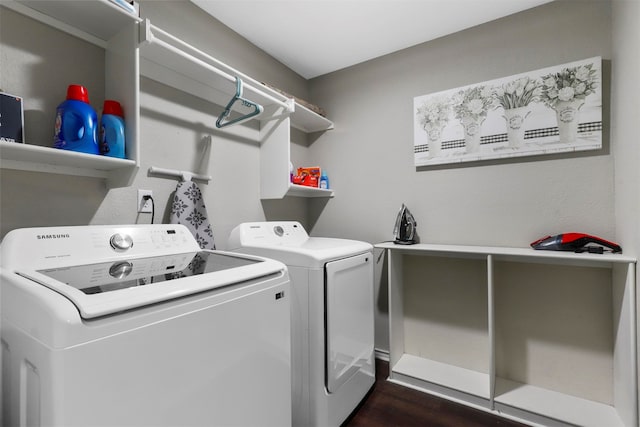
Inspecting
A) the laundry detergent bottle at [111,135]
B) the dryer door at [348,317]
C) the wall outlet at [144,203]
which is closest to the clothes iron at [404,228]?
the dryer door at [348,317]

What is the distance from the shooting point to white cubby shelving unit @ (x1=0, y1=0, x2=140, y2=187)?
110cm

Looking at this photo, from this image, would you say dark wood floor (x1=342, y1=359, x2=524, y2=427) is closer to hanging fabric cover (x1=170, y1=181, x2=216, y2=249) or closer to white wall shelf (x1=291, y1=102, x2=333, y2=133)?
hanging fabric cover (x1=170, y1=181, x2=216, y2=249)

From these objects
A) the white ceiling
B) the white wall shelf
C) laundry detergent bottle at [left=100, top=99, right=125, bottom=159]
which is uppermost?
the white ceiling

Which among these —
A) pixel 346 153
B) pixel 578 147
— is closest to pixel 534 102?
pixel 578 147

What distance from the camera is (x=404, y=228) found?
6.85 ft

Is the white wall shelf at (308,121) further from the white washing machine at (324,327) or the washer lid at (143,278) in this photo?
the washer lid at (143,278)

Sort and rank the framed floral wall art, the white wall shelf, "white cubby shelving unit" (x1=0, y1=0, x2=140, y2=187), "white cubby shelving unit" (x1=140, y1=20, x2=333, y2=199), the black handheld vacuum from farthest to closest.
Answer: the white wall shelf < the framed floral wall art < the black handheld vacuum < "white cubby shelving unit" (x1=140, y1=20, x2=333, y2=199) < "white cubby shelving unit" (x1=0, y1=0, x2=140, y2=187)

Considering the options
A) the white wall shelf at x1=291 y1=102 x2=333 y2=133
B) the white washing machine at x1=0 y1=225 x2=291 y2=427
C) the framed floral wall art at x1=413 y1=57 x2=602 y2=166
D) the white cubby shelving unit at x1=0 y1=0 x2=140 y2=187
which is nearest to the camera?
the white washing machine at x1=0 y1=225 x2=291 y2=427

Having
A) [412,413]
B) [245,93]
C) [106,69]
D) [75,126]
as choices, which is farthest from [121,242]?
[412,413]

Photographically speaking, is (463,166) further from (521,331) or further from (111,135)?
(111,135)

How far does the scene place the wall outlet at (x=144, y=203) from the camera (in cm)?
149

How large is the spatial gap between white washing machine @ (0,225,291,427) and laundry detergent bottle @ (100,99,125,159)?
32 centimetres

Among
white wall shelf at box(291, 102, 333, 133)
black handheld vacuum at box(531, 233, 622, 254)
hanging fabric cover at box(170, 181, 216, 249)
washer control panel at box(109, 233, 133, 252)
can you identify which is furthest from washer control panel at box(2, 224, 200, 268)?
black handheld vacuum at box(531, 233, 622, 254)

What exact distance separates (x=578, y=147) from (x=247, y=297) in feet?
6.54
